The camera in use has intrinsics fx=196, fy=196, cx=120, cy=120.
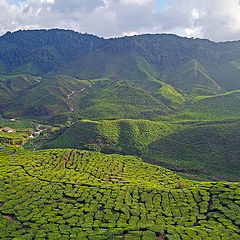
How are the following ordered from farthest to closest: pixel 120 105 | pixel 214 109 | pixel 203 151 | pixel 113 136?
pixel 120 105 → pixel 214 109 → pixel 113 136 → pixel 203 151

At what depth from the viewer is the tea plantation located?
109 feet

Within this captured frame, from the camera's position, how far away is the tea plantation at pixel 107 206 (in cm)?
3316

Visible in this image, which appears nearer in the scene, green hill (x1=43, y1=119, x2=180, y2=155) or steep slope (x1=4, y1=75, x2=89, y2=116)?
green hill (x1=43, y1=119, x2=180, y2=155)

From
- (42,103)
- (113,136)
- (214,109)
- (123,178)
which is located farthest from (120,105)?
(123,178)

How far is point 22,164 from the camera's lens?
62.4 m

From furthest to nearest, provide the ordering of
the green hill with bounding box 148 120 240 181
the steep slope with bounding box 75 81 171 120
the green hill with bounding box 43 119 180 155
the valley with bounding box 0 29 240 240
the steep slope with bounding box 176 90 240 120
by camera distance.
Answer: the steep slope with bounding box 75 81 171 120
the steep slope with bounding box 176 90 240 120
the green hill with bounding box 43 119 180 155
the green hill with bounding box 148 120 240 181
the valley with bounding box 0 29 240 240

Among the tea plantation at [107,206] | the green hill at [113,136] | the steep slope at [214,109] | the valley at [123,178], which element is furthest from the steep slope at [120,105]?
the tea plantation at [107,206]

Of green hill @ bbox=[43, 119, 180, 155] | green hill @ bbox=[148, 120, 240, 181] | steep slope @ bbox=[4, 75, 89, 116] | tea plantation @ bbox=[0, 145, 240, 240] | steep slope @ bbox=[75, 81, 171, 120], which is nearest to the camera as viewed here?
tea plantation @ bbox=[0, 145, 240, 240]

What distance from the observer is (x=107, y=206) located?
41.4 metres

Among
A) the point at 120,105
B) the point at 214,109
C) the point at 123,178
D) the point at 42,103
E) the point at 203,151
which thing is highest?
the point at 214,109

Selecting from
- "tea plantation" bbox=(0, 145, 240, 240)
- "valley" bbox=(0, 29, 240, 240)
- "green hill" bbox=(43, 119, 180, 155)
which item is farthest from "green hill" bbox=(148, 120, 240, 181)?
"tea plantation" bbox=(0, 145, 240, 240)

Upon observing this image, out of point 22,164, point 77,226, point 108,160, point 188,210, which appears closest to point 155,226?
point 188,210

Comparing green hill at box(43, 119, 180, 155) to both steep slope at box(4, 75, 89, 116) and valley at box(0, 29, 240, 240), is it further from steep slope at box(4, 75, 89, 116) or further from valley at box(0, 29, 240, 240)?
steep slope at box(4, 75, 89, 116)

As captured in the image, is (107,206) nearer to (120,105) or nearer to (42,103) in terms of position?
(120,105)
